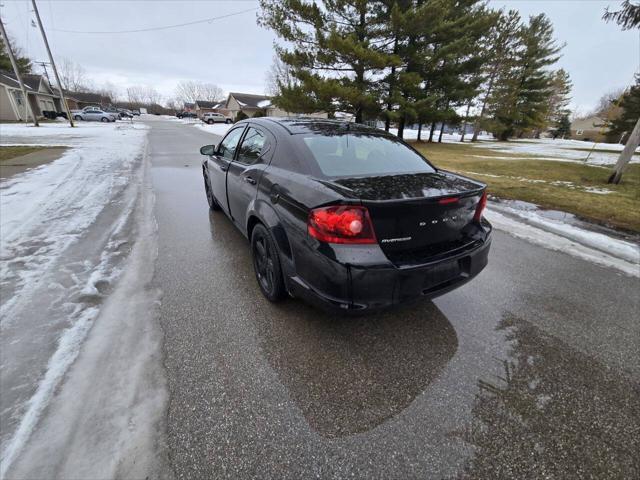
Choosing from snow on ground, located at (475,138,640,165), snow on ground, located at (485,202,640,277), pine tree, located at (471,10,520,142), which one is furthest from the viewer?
pine tree, located at (471,10,520,142)

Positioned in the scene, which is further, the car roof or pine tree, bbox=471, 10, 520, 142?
pine tree, bbox=471, 10, 520, 142

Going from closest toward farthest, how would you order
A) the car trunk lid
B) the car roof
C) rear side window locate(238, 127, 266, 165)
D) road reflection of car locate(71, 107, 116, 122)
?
the car trunk lid, the car roof, rear side window locate(238, 127, 266, 165), road reflection of car locate(71, 107, 116, 122)

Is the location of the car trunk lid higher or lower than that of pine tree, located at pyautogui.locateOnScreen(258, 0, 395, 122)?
lower

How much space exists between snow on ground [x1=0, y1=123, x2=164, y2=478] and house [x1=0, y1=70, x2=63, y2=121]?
39698 millimetres

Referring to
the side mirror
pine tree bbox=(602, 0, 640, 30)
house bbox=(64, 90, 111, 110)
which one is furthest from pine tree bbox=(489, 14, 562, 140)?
house bbox=(64, 90, 111, 110)

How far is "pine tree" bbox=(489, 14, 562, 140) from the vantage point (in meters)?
31.2

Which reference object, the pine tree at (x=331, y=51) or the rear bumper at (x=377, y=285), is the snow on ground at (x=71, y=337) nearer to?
the rear bumper at (x=377, y=285)

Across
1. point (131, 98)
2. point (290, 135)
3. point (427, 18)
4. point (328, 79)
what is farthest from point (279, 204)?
point (131, 98)

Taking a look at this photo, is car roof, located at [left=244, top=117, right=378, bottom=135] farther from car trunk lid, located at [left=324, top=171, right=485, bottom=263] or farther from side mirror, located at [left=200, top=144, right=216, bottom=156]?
side mirror, located at [left=200, top=144, right=216, bottom=156]

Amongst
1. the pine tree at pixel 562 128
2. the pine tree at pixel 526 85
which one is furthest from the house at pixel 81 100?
the pine tree at pixel 562 128

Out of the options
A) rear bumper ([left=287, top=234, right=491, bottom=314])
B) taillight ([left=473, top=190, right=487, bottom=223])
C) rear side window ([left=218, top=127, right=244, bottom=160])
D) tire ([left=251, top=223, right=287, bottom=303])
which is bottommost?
tire ([left=251, top=223, right=287, bottom=303])

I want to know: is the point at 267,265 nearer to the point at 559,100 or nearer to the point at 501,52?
the point at 501,52

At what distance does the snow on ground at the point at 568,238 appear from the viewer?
12.3 ft

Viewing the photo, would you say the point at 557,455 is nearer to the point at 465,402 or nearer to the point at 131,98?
the point at 465,402
